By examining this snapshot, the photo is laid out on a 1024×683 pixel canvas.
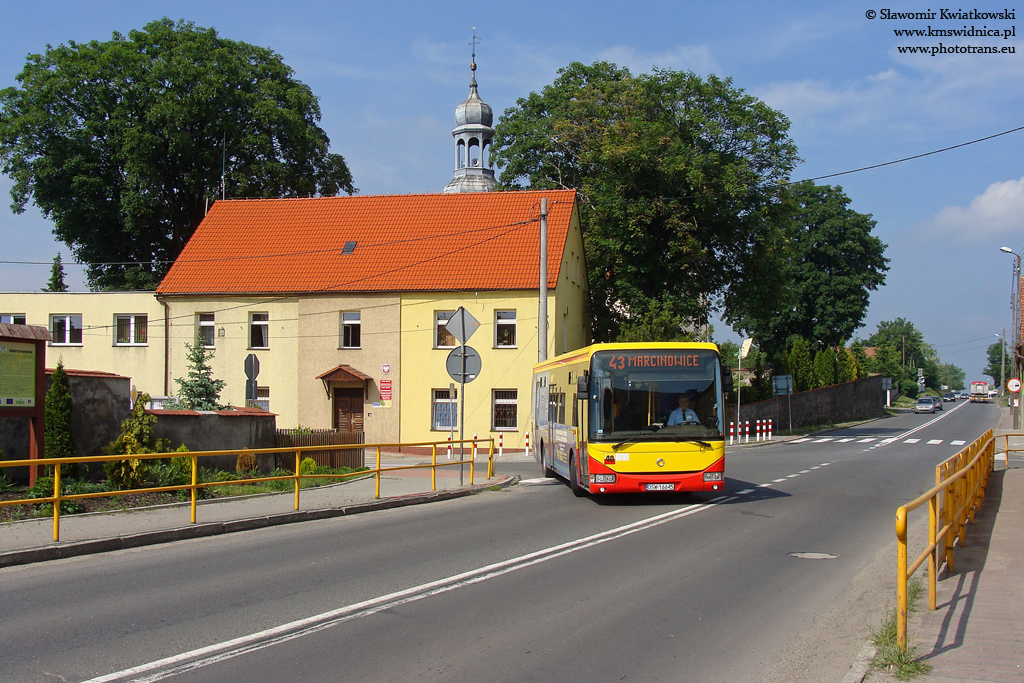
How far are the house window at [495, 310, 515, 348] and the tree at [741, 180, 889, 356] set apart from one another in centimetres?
3397

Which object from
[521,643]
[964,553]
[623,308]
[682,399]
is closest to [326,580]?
[521,643]

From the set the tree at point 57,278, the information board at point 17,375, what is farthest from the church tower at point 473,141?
the information board at point 17,375

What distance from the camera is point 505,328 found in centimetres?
3381

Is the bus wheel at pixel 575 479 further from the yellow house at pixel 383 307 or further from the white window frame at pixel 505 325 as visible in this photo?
the white window frame at pixel 505 325

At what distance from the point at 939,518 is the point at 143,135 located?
42063mm

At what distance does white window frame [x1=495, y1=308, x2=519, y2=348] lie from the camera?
33469mm

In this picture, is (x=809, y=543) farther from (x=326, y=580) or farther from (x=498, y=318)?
(x=498, y=318)

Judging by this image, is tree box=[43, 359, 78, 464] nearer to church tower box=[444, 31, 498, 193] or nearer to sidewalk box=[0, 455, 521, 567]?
sidewalk box=[0, 455, 521, 567]

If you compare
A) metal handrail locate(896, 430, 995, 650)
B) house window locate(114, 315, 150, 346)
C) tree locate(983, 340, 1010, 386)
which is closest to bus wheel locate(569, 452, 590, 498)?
metal handrail locate(896, 430, 995, 650)

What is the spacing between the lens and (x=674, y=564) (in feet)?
31.2

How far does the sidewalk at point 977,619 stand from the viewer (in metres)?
5.47

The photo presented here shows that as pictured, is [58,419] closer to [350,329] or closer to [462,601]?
[462,601]

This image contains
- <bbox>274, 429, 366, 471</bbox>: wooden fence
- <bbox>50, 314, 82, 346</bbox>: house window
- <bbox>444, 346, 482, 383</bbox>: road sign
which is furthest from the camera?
<bbox>50, 314, 82, 346</bbox>: house window

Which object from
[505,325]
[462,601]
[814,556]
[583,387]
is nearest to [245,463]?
[583,387]
